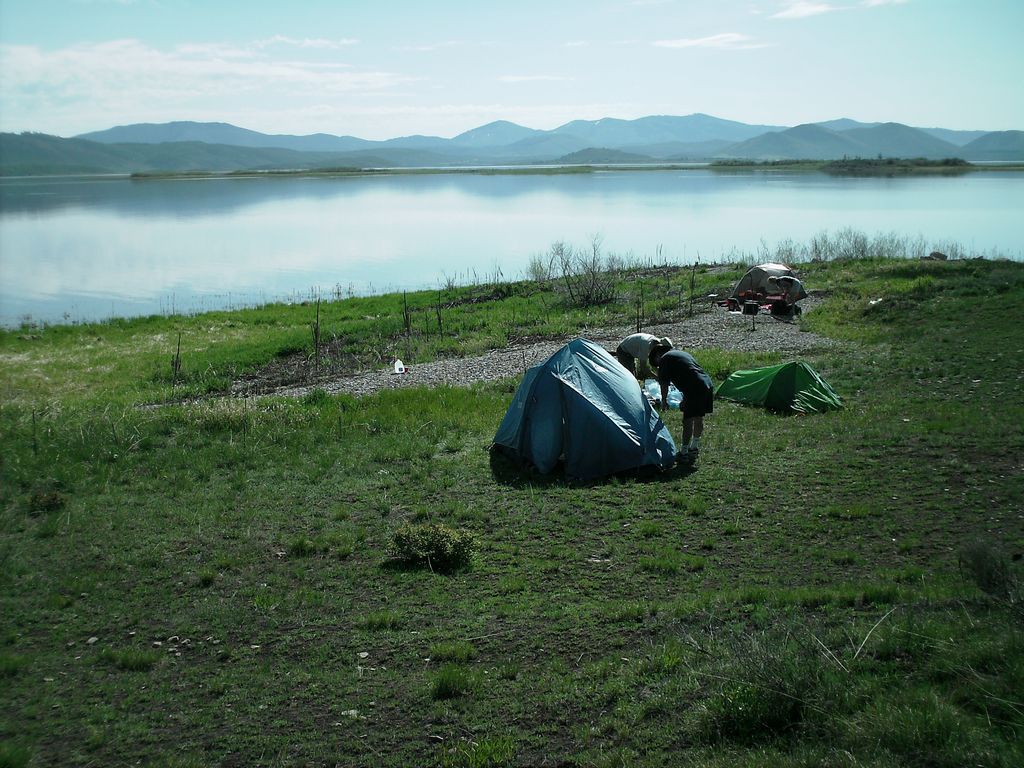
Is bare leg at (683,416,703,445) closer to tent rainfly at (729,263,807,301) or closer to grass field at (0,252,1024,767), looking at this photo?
grass field at (0,252,1024,767)

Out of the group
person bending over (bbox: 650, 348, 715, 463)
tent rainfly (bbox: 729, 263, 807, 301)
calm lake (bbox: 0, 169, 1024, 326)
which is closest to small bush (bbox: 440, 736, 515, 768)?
person bending over (bbox: 650, 348, 715, 463)

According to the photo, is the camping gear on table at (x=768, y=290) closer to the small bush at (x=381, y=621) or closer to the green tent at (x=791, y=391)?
the green tent at (x=791, y=391)

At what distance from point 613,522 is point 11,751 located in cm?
632

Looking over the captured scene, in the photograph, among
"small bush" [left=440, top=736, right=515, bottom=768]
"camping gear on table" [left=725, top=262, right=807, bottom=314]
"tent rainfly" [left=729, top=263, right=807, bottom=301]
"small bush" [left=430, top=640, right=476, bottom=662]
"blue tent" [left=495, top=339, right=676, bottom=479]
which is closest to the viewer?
"small bush" [left=440, top=736, right=515, bottom=768]

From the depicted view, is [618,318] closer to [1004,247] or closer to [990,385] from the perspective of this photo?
[990,385]

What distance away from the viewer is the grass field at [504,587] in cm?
541

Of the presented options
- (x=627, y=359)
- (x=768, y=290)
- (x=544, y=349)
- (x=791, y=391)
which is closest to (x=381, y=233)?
(x=768, y=290)

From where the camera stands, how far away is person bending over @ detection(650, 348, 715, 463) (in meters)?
11.8

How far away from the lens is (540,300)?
3064cm

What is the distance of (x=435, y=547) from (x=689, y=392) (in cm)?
479

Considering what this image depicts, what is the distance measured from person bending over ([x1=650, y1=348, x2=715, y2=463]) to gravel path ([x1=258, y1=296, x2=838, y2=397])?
702 cm

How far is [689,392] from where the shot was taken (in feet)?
38.8

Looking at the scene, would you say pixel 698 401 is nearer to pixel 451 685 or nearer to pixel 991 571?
pixel 991 571

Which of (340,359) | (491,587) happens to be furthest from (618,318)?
(491,587)
